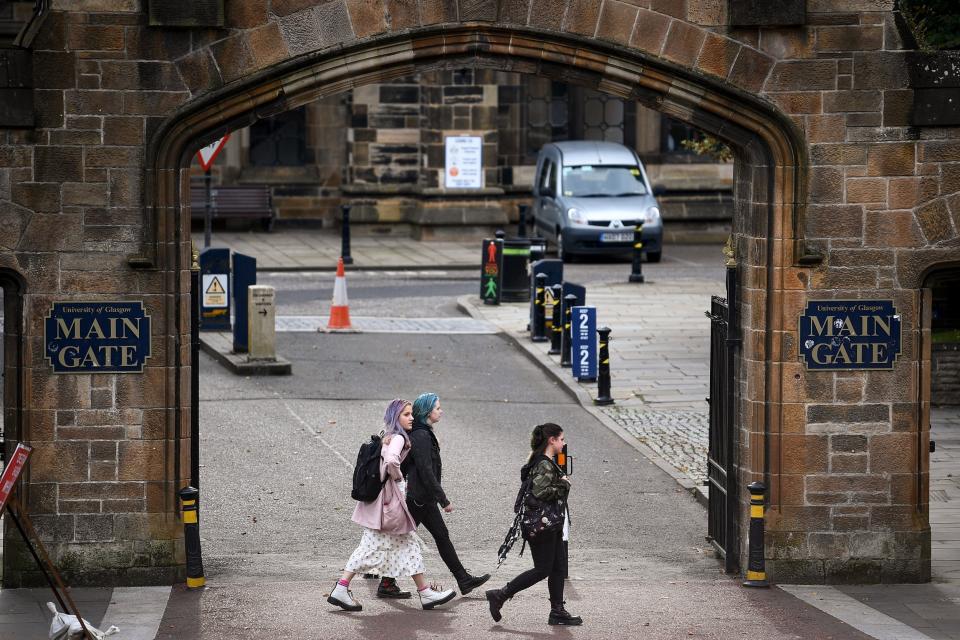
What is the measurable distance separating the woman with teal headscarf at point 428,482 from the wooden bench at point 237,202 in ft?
79.1

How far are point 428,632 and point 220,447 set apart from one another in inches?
244

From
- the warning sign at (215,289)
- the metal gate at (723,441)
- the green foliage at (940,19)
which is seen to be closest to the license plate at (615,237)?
the warning sign at (215,289)

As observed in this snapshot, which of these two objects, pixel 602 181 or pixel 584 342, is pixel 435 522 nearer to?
pixel 584 342

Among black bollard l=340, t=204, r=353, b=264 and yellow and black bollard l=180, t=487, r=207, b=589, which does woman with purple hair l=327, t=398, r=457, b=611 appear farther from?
black bollard l=340, t=204, r=353, b=264

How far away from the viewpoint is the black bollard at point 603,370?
18.5 meters

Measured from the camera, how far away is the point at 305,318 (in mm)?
24406

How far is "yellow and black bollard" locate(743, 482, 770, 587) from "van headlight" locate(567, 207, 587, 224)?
18.8m

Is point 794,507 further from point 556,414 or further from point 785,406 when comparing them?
point 556,414

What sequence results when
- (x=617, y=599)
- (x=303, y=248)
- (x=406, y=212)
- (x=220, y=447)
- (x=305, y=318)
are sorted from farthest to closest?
1. (x=406, y=212)
2. (x=303, y=248)
3. (x=305, y=318)
4. (x=220, y=447)
5. (x=617, y=599)

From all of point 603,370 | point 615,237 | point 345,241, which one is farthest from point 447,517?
point 345,241

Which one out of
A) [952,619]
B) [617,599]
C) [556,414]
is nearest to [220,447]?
[556,414]

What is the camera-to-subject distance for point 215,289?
22.5 meters

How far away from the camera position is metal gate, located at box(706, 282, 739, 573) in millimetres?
12477

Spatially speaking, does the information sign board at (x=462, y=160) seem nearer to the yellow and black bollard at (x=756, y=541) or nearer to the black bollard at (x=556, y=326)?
the black bollard at (x=556, y=326)
